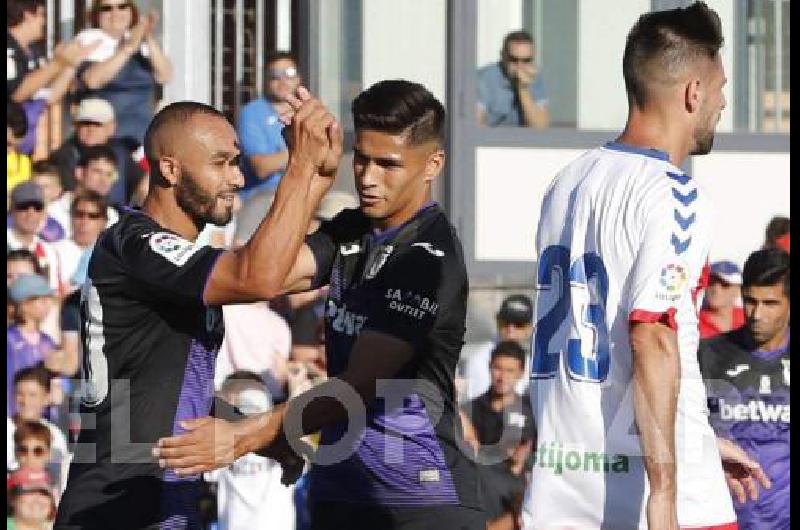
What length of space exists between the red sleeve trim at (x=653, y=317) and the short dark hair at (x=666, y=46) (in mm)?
705

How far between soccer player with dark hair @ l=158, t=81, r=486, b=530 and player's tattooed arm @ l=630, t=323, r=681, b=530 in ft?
3.46

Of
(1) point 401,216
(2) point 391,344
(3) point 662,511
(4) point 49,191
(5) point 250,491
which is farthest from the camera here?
(4) point 49,191

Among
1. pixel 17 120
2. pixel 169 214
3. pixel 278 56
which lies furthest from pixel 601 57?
pixel 169 214

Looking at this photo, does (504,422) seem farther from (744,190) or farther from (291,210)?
(291,210)

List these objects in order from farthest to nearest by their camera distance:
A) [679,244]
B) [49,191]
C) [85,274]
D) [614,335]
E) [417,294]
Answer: [49,191] → [85,274] → [417,294] → [614,335] → [679,244]

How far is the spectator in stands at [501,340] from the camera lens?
36.1ft

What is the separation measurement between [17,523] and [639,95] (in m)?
5.79

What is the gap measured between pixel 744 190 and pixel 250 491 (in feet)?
14.7

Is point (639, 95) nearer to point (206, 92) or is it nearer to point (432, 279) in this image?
point (432, 279)

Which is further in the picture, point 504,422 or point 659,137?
point 504,422

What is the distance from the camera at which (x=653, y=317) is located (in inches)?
211

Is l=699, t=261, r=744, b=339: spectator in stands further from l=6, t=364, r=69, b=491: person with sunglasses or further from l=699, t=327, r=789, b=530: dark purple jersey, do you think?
l=6, t=364, r=69, b=491: person with sunglasses

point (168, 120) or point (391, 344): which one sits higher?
point (168, 120)

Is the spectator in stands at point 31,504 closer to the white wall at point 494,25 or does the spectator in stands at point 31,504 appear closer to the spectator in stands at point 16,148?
the spectator in stands at point 16,148
